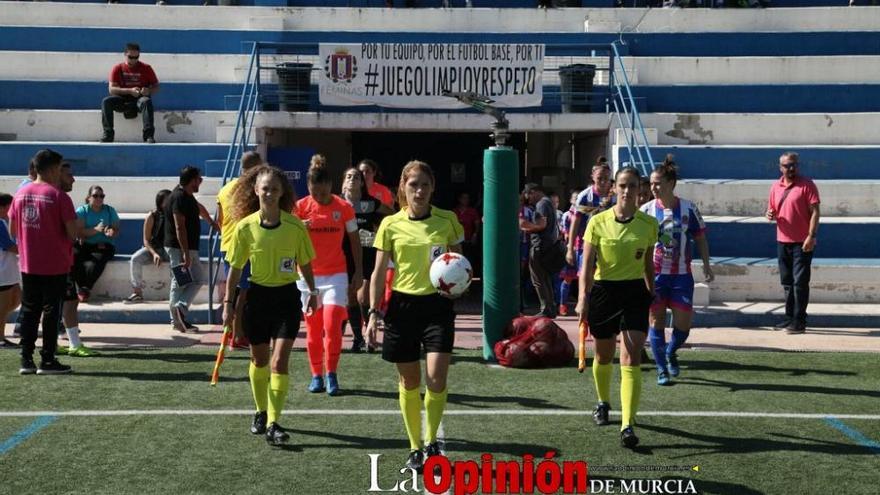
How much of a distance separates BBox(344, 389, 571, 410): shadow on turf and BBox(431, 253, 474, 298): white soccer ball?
2.16 meters

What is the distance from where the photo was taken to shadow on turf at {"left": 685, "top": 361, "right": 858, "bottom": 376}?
1027 centimetres

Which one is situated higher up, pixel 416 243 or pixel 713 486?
pixel 416 243

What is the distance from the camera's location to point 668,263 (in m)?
9.60

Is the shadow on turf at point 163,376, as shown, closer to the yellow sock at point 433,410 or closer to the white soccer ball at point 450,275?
the yellow sock at point 433,410

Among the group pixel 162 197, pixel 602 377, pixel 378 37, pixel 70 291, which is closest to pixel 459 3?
pixel 378 37

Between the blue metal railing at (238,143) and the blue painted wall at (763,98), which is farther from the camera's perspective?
the blue painted wall at (763,98)

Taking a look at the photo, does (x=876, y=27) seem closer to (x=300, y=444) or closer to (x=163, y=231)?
(x=163, y=231)

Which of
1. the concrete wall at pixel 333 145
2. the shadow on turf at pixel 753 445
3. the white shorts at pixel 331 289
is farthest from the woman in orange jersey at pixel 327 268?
the concrete wall at pixel 333 145

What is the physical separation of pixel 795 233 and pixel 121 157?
9738mm

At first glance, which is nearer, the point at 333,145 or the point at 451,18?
the point at 451,18

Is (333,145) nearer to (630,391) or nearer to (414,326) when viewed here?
(630,391)

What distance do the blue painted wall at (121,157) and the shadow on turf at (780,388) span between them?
912 cm

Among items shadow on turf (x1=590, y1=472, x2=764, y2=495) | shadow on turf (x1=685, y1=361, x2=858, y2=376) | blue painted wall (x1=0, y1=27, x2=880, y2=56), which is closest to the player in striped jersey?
shadow on turf (x1=685, y1=361, x2=858, y2=376)

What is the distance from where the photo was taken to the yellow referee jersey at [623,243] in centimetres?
771
